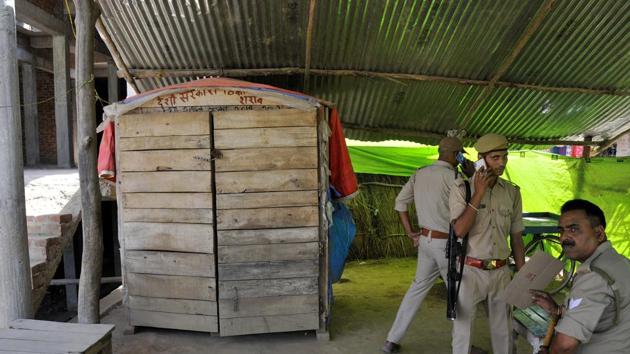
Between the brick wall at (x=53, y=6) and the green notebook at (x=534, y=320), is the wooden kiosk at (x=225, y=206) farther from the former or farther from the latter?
the brick wall at (x=53, y=6)

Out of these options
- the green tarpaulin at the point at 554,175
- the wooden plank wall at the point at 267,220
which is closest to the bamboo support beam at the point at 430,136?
the green tarpaulin at the point at 554,175

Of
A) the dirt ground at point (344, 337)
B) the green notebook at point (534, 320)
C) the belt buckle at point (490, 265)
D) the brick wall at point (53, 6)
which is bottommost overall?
the dirt ground at point (344, 337)

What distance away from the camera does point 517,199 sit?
11.0 ft

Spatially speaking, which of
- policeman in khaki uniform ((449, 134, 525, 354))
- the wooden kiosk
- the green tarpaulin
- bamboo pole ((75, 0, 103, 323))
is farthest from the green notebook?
the green tarpaulin

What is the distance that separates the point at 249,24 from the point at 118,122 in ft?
5.50

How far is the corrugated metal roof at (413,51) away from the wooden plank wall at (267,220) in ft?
4.18

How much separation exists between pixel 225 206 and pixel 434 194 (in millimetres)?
1870

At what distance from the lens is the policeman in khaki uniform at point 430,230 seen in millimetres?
3719

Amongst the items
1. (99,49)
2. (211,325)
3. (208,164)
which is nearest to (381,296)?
(211,325)

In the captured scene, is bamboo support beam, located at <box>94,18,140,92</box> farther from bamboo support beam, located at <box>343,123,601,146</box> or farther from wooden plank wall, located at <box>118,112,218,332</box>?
bamboo support beam, located at <box>343,123,601,146</box>

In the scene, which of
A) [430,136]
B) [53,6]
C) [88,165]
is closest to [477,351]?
[430,136]

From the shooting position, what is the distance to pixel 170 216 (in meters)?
4.04

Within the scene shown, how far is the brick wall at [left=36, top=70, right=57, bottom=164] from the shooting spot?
1261 cm

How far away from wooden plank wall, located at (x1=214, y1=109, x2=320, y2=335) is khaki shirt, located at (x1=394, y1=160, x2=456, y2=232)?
95cm
